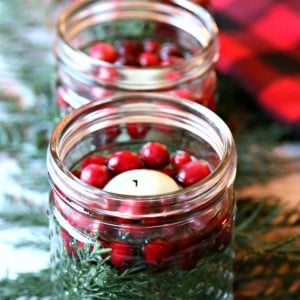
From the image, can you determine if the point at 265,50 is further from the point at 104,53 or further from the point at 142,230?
the point at 142,230

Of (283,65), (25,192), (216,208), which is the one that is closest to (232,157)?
(216,208)

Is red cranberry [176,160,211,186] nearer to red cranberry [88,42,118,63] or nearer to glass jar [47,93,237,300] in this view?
glass jar [47,93,237,300]

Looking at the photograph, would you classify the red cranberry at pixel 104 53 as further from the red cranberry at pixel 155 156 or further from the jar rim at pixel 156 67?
the red cranberry at pixel 155 156

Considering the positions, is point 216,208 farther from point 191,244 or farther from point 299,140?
point 299,140

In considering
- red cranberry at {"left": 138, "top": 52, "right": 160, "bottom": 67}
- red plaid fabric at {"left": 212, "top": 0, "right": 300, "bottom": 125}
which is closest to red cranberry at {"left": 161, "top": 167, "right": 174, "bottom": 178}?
red cranberry at {"left": 138, "top": 52, "right": 160, "bottom": 67}

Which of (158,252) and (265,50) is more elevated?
(158,252)

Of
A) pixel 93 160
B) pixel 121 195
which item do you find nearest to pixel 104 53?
pixel 93 160

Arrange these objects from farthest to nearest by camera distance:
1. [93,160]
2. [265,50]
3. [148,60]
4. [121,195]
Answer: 1. [265,50]
2. [148,60]
3. [93,160]
4. [121,195]

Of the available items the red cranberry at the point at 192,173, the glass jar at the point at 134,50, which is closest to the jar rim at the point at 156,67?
the glass jar at the point at 134,50
